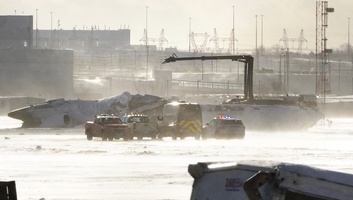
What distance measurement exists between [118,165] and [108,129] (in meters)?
26.2

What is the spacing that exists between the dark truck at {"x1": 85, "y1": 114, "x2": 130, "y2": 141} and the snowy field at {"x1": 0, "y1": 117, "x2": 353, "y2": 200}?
685 cm

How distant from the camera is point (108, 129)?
6462 centimetres

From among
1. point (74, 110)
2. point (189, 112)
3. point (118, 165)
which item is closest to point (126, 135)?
point (189, 112)

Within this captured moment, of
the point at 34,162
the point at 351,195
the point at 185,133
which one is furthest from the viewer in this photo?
the point at 185,133

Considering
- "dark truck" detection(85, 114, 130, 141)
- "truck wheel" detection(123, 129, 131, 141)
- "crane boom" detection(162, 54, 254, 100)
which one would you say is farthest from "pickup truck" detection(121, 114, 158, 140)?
"crane boom" detection(162, 54, 254, 100)

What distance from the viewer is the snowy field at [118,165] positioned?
2711cm

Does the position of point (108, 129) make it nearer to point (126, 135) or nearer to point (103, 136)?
point (103, 136)

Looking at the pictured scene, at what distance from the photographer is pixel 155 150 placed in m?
50.3

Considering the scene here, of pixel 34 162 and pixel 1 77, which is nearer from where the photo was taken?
pixel 34 162

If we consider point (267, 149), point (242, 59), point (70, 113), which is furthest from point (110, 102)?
point (267, 149)

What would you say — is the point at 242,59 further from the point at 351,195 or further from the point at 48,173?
the point at 351,195

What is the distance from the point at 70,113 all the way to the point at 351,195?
7932 centimetres

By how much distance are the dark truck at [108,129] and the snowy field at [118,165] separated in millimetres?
6855

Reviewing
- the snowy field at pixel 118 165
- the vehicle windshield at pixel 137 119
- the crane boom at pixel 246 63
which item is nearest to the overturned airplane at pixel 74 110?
the crane boom at pixel 246 63
